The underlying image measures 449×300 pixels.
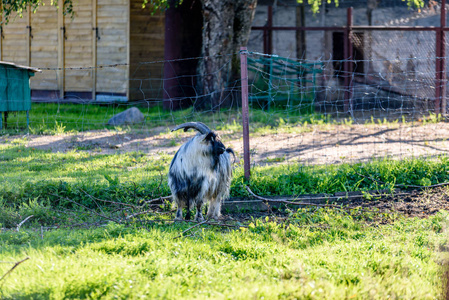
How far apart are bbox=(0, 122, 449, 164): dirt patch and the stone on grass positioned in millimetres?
833

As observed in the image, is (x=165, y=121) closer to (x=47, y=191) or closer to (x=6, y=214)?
(x=47, y=191)

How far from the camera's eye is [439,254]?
193 inches

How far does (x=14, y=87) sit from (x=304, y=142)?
6.13 m

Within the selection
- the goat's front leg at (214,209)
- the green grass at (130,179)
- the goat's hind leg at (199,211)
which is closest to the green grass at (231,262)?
the goat's hind leg at (199,211)

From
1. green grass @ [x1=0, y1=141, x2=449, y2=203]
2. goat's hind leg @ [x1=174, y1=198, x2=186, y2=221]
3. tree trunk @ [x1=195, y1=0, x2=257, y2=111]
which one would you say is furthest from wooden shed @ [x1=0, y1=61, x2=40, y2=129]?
goat's hind leg @ [x1=174, y1=198, x2=186, y2=221]

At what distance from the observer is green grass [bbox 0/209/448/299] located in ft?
13.1

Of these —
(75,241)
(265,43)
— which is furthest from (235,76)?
(75,241)

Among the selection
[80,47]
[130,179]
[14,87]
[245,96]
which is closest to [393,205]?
[245,96]

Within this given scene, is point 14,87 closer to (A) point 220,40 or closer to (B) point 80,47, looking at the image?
(A) point 220,40

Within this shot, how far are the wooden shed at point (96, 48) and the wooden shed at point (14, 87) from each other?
13.4 feet

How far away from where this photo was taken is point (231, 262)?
469 centimetres

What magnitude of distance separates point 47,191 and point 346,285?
4.25m

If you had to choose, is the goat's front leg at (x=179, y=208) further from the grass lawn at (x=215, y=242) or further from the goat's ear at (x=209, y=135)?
the goat's ear at (x=209, y=135)

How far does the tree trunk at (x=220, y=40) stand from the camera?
1320 cm
